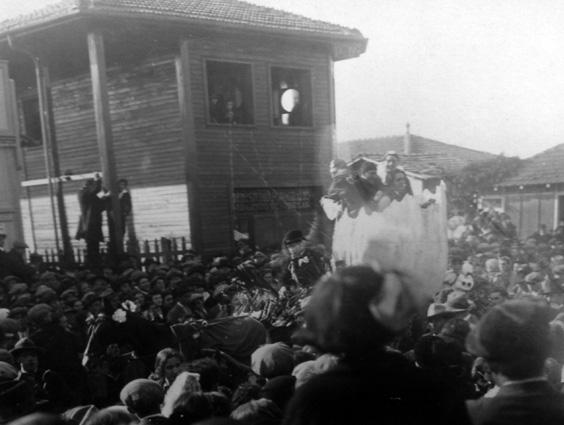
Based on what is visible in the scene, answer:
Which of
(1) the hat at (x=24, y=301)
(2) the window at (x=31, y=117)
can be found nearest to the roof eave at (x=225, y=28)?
(2) the window at (x=31, y=117)

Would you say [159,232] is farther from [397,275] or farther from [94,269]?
[397,275]

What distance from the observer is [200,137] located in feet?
42.3

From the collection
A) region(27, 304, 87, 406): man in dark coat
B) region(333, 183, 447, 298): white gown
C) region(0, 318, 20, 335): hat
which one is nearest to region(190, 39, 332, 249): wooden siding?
region(333, 183, 447, 298): white gown

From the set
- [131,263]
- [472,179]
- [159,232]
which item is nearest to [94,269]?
[131,263]

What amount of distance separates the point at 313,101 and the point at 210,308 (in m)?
8.74

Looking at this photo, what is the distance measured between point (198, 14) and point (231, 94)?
2.26 meters

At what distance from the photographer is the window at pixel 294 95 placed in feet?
47.3

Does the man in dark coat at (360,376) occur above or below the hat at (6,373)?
above

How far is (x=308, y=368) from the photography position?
3.33 m

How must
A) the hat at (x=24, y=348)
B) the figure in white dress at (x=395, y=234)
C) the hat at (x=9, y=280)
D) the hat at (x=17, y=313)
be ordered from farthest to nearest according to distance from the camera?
the figure in white dress at (x=395, y=234)
the hat at (x=9, y=280)
the hat at (x=17, y=313)
the hat at (x=24, y=348)

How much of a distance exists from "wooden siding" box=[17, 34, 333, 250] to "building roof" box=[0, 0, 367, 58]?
1.91ft

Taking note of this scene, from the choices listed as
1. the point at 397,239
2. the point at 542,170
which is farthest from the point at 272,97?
the point at 542,170

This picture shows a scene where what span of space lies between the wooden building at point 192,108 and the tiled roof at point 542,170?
38.2ft

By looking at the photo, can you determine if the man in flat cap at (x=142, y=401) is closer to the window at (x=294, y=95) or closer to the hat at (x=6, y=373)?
the hat at (x=6, y=373)
